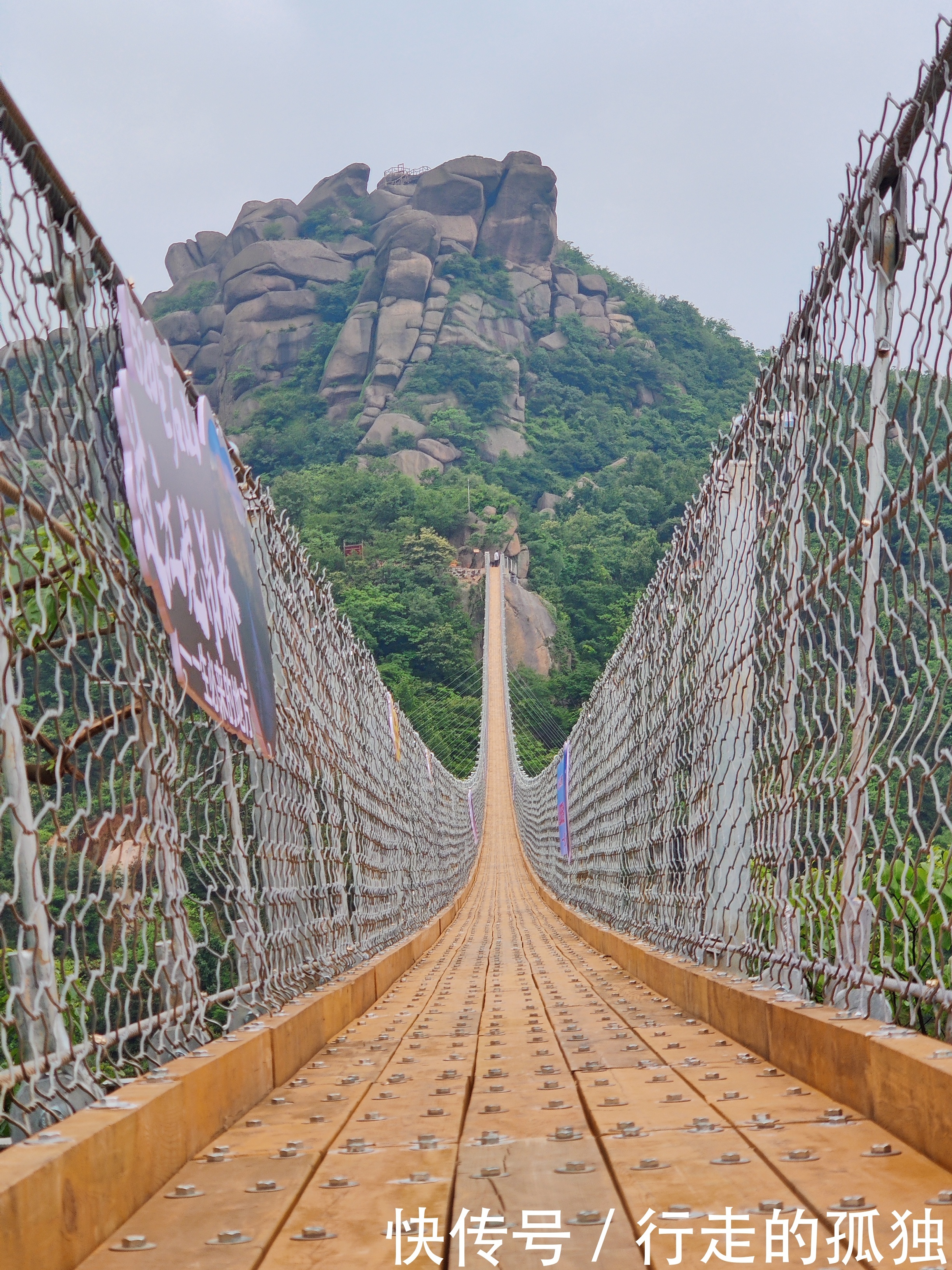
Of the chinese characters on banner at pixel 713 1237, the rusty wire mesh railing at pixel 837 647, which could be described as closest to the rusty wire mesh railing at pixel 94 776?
the chinese characters on banner at pixel 713 1237

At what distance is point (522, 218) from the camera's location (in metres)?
63.8

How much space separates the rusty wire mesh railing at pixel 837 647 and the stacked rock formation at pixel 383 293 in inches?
1905

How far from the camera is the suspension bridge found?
1.27m

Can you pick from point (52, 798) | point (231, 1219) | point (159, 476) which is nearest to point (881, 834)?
point (231, 1219)

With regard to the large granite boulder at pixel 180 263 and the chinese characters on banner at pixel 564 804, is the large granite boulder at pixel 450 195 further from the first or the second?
the chinese characters on banner at pixel 564 804

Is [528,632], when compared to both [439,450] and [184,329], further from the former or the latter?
[184,329]

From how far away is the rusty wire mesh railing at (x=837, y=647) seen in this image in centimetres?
146

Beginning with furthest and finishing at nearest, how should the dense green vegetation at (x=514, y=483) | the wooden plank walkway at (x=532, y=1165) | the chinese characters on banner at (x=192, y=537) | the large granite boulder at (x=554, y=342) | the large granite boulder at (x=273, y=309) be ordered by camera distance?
the large granite boulder at (x=554, y=342)
the large granite boulder at (x=273, y=309)
the dense green vegetation at (x=514, y=483)
the chinese characters on banner at (x=192, y=537)
the wooden plank walkway at (x=532, y=1165)

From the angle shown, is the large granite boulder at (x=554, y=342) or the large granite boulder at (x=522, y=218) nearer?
the large granite boulder at (x=554, y=342)

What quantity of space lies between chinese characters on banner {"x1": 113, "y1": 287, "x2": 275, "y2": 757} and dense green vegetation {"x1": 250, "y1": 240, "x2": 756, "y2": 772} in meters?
29.2

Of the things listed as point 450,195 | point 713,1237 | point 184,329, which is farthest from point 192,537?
point 450,195

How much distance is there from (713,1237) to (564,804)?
835 centimetres

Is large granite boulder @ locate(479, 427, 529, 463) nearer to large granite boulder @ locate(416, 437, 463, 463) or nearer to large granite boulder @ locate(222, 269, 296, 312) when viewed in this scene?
large granite boulder @ locate(416, 437, 463, 463)

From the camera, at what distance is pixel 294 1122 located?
1880 mm
